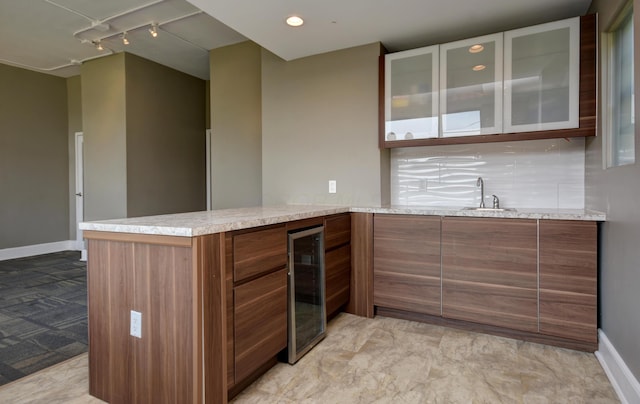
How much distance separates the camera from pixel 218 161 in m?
4.14

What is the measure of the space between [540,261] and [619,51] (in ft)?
4.46

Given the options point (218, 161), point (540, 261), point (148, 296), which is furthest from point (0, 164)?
point (540, 261)

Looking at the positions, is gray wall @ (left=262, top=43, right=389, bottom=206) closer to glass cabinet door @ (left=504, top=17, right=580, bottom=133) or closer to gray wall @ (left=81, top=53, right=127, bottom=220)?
glass cabinet door @ (left=504, top=17, right=580, bottom=133)

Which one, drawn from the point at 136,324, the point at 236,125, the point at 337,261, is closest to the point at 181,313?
the point at 136,324

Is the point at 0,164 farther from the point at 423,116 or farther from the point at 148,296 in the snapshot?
the point at 423,116

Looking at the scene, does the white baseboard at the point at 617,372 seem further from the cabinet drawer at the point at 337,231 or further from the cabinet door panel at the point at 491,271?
the cabinet drawer at the point at 337,231

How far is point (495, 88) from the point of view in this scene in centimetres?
266

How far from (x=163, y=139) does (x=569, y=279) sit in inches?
197

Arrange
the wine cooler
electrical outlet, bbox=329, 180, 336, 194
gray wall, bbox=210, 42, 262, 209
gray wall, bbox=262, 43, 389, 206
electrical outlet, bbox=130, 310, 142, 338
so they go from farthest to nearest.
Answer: gray wall, bbox=210, 42, 262, 209 < electrical outlet, bbox=329, 180, 336, 194 < gray wall, bbox=262, 43, 389, 206 < the wine cooler < electrical outlet, bbox=130, 310, 142, 338

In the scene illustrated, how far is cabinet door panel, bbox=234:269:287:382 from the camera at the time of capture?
5.59 ft

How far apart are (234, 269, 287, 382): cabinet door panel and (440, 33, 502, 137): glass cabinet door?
73.2 inches

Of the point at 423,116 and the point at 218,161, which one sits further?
the point at 218,161

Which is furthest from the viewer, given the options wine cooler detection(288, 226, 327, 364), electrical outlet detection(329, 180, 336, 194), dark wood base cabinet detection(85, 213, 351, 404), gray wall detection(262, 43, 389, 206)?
electrical outlet detection(329, 180, 336, 194)

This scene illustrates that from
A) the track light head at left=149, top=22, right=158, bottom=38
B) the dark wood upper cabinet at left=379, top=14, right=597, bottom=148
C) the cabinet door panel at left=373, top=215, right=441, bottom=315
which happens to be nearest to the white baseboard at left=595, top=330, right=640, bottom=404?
the cabinet door panel at left=373, top=215, right=441, bottom=315
